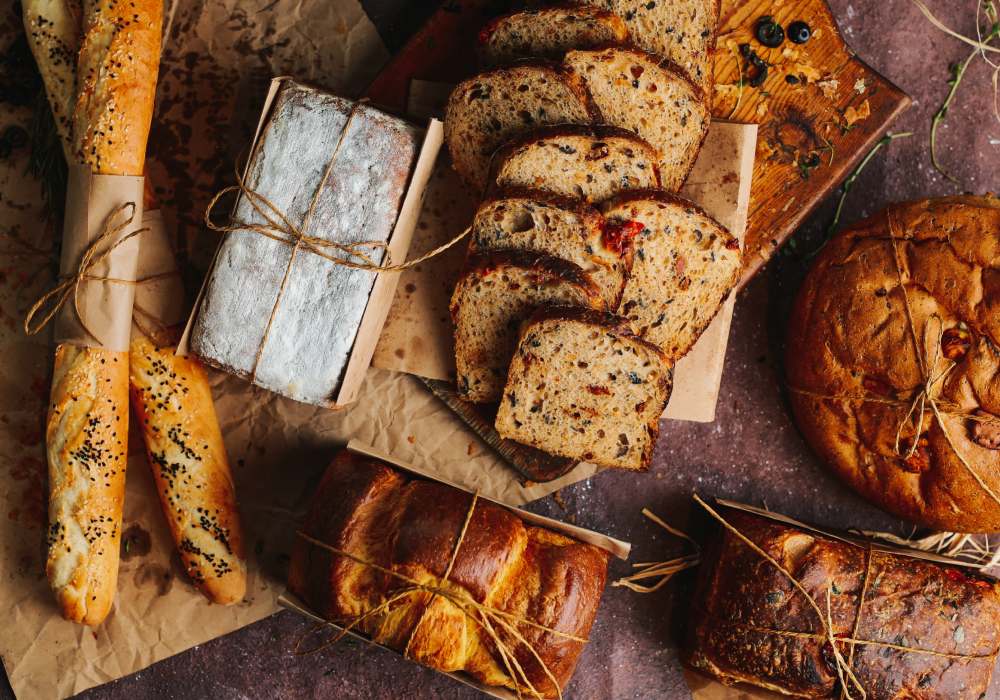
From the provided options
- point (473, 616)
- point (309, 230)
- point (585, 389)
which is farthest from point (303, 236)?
point (473, 616)

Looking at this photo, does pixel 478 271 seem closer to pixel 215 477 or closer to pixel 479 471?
pixel 479 471

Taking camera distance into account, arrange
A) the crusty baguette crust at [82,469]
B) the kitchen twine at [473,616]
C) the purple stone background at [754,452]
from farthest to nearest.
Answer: the purple stone background at [754,452], the crusty baguette crust at [82,469], the kitchen twine at [473,616]

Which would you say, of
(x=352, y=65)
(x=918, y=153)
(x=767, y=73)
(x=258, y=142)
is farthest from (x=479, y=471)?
(x=918, y=153)

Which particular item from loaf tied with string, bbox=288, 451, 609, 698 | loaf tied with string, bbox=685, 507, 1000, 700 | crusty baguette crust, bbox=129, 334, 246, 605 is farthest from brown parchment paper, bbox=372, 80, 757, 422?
crusty baguette crust, bbox=129, 334, 246, 605

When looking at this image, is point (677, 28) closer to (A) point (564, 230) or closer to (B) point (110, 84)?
(A) point (564, 230)

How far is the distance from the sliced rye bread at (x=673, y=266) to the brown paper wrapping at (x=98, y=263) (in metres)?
1.88

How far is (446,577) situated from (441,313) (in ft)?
3.71

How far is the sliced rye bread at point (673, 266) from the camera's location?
2.85 m

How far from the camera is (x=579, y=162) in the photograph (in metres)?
2.85

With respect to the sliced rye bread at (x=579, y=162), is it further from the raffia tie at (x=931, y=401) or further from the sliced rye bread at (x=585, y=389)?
the raffia tie at (x=931, y=401)

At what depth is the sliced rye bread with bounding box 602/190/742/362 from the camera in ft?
9.35

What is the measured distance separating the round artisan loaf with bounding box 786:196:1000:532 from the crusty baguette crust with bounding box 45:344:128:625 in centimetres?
285

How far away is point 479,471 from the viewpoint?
3.36 m

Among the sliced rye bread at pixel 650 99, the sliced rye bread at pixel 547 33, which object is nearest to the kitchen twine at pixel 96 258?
the sliced rye bread at pixel 547 33
